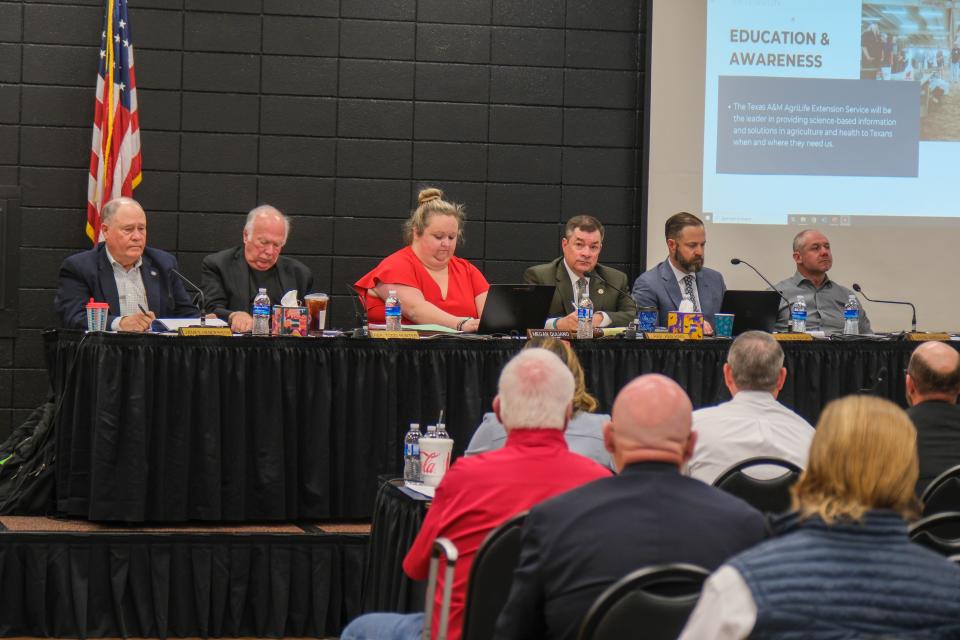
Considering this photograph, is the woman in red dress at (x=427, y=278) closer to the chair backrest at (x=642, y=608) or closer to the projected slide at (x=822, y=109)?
the projected slide at (x=822, y=109)

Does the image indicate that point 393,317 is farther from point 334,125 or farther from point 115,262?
point 334,125

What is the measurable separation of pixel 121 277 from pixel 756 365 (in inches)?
117

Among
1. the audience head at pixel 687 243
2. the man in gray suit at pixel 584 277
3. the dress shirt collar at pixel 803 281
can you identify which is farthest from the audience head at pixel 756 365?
the dress shirt collar at pixel 803 281

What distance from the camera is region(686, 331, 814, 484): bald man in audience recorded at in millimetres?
3076

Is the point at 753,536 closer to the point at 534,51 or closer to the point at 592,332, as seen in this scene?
the point at 592,332

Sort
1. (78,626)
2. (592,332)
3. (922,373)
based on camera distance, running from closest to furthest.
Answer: (922,373) < (78,626) < (592,332)

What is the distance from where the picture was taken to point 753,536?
2.00 metres

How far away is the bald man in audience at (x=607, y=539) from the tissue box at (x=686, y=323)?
3178 mm

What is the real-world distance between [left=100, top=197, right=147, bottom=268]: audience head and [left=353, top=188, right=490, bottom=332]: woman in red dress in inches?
37.8

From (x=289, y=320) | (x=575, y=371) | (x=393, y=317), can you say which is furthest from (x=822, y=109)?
(x=575, y=371)

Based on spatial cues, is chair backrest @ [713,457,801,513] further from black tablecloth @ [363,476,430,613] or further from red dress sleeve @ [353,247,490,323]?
red dress sleeve @ [353,247,490,323]

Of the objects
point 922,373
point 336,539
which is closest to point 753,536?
point 922,373

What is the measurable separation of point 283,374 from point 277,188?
2426mm

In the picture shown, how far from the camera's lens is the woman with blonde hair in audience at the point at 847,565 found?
5.33ft
